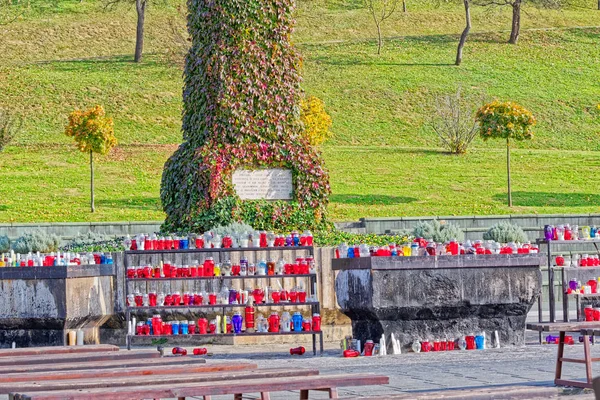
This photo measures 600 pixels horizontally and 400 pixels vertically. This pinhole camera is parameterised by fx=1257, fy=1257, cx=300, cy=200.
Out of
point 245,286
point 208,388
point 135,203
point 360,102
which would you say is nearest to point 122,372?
point 208,388

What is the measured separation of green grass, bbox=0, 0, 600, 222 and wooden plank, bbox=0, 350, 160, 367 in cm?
2616

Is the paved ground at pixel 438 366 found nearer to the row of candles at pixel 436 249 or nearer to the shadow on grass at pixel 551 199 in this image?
the row of candles at pixel 436 249

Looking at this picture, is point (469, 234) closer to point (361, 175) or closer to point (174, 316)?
point (174, 316)

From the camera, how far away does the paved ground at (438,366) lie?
11172 millimetres

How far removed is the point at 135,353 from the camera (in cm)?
975

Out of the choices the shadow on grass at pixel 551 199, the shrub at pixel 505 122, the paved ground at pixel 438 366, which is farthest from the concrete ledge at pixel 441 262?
the shadow on grass at pixel 551 199

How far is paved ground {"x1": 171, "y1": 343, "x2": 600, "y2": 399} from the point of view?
36.7 ft

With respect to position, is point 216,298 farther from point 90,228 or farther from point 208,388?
point 90,228

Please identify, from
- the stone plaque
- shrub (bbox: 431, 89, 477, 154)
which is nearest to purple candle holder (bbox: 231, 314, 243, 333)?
the stone plaque

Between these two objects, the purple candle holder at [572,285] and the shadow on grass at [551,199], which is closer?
the purple candle holder at [572,285]

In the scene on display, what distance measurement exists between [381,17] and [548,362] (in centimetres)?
6109

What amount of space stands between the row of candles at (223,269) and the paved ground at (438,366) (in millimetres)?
1013

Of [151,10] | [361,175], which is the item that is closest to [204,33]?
[361,175]

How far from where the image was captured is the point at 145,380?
309 inches
